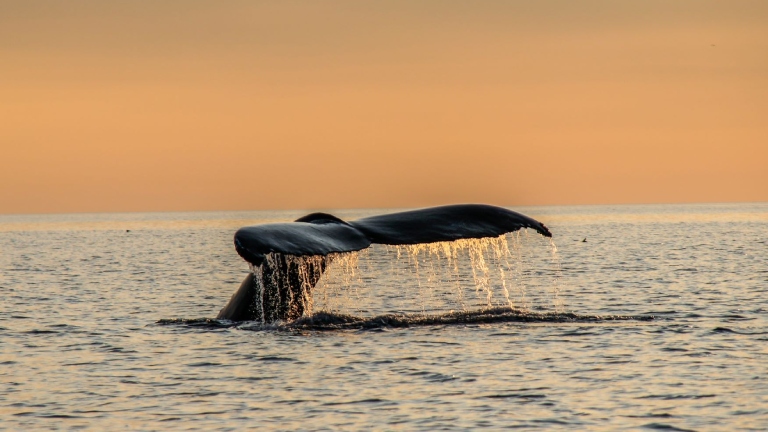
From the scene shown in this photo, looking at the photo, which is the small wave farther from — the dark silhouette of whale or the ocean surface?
the dark silhouette of whale

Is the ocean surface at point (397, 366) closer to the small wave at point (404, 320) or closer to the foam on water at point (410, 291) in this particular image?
the small wave at point (404, 320)

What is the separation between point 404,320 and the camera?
18.8m

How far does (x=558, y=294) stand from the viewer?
2814 cm

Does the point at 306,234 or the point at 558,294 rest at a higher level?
the point at 306,234

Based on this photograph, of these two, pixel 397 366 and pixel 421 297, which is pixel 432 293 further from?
pixel 397 366

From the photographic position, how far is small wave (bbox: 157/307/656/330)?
17234mm

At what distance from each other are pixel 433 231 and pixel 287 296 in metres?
4.55


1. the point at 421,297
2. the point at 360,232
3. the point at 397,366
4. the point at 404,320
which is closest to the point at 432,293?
the point at 421,297

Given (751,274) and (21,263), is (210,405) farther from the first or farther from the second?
(21,263)

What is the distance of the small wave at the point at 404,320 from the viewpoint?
1723cm

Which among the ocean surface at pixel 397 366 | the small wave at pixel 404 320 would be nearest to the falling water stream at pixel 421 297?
the small wave at pixel 404 320

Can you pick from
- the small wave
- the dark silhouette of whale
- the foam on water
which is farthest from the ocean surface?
the dark silhouette of whale

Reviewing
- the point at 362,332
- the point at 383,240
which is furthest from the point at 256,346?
the point at 383,240

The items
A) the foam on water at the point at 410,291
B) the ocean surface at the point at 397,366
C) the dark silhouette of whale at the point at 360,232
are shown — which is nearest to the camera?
the dark silhouette of whale at the point at 360,232
